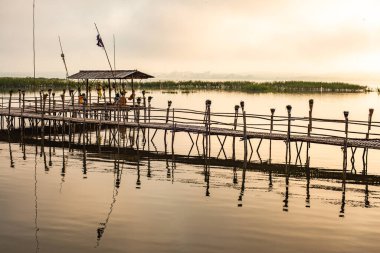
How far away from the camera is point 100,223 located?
1434cm

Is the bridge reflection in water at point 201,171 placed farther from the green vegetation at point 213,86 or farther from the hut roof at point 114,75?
the green vegetation at point 213,86

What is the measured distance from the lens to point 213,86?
402ft

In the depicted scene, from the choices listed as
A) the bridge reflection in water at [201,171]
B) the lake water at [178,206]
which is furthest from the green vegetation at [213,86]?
the lake water at [178,206]

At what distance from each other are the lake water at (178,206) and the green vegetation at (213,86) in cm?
7109

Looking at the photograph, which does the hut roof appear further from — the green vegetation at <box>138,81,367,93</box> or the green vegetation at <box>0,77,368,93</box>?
the green vegetation at <box>138,81,367,93</box>

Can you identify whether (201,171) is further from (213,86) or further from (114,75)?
(213,86)

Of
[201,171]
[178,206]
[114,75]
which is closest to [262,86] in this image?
[114,75]

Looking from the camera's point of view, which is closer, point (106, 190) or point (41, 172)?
point (106, 190)

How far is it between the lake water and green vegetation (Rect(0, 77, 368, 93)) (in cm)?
7109

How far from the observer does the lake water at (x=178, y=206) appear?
12.9m

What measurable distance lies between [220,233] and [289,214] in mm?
2751

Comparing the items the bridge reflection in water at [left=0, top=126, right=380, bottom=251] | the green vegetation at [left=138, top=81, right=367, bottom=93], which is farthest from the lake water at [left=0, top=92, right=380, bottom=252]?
the green vegetation at [left=138, top=81, right=367, bottom=93]

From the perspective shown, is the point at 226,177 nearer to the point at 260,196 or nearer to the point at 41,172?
the point at 260,196

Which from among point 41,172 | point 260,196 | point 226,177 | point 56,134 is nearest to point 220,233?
point 260,196
